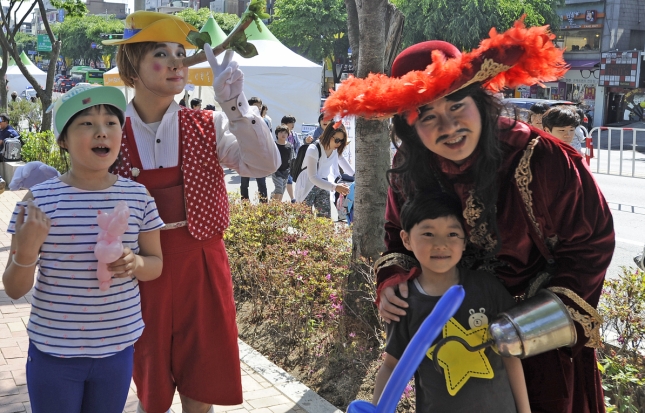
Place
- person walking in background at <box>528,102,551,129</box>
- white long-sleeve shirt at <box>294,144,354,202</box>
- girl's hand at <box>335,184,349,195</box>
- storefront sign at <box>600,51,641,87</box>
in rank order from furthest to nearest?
1. storefront sign at <box>600,51,641,87</box>
2. white long-sleeve shirt at <box>294,144,354,202</box>
3. girl's hand at <box>335,184,349,195</box>
4. person walking in background at <box>528,102,551,129</box>

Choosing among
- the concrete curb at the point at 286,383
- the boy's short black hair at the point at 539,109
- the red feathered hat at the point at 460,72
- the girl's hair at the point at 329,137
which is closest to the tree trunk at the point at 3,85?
the girl's hair at the point at 329,137

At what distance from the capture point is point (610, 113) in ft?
115

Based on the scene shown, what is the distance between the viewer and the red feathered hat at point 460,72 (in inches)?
81.4

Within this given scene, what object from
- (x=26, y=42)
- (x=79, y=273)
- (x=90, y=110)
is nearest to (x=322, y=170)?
(x=90, y=110)

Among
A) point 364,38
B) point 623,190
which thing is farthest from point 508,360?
point 623,190

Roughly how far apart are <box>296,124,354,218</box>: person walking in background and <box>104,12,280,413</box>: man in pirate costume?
15.4 feet

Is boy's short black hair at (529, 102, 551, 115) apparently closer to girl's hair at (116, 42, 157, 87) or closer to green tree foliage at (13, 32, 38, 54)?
girl's hair at (116, 42, 157, 87)

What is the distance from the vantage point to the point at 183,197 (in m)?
2.89

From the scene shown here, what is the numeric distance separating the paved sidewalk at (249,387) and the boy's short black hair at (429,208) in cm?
189

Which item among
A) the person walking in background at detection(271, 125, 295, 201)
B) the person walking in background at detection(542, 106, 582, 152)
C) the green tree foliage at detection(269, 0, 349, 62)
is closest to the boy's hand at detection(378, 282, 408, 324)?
the person walking in background at detection(542, 106, 582, 152)

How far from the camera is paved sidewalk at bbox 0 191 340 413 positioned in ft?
12.9

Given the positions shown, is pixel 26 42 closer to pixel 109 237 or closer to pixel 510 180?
pixel 109 237

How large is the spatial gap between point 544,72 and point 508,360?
0.89m

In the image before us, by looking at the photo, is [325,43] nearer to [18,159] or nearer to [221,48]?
[18,159]
